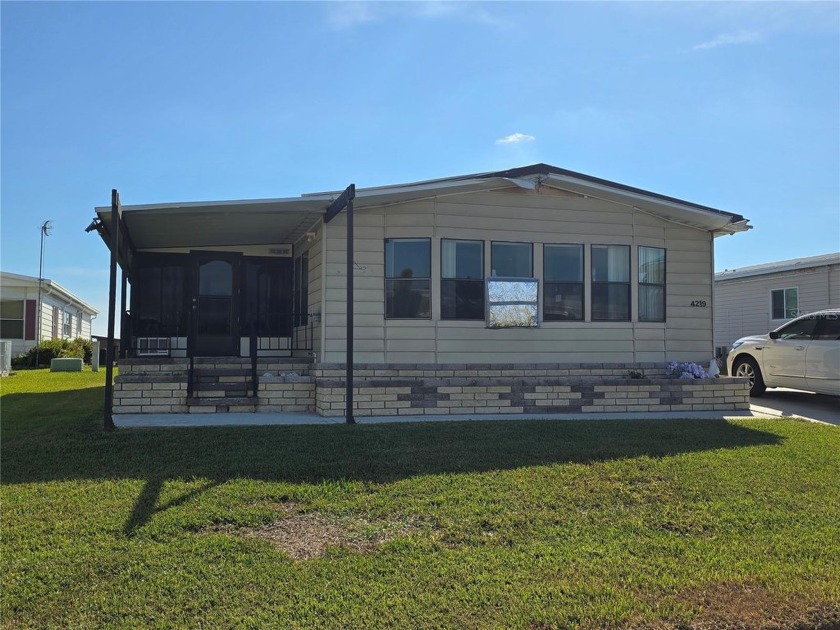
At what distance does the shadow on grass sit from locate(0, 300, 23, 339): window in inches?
658

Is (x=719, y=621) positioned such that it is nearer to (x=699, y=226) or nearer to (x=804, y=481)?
(x=804, y=481)

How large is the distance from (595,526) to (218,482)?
2.84 meters

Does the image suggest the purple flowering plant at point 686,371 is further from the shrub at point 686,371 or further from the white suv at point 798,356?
the white suv at point 798,356

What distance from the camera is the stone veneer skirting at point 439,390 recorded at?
865 centimetres

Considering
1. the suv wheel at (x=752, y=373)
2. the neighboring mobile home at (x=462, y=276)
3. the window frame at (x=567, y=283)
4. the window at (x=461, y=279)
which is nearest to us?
the neighboring mobile home at (x=462, y=276)

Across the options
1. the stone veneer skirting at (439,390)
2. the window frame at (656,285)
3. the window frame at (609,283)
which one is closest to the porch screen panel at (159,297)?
the stone veneer skirting at (439,390)

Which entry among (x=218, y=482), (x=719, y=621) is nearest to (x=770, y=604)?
(x=719, y=621)

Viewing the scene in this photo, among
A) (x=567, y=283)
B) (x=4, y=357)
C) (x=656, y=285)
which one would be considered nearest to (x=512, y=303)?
(x=567, y=283)

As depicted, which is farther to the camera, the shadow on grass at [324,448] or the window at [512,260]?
the window at [512,260]

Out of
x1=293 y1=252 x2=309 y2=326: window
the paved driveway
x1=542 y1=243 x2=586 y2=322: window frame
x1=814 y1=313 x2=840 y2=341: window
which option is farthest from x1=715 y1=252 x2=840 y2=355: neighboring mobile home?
x1=293 y1=252 x2=309 y2=326: window

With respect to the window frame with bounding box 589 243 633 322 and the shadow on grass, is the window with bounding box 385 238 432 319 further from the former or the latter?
the window frame with bounding box 589 243 633 322

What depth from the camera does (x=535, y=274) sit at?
10297mm

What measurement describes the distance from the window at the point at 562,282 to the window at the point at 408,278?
1.90 metres

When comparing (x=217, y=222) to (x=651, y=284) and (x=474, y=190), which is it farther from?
(x=651, y=284)
